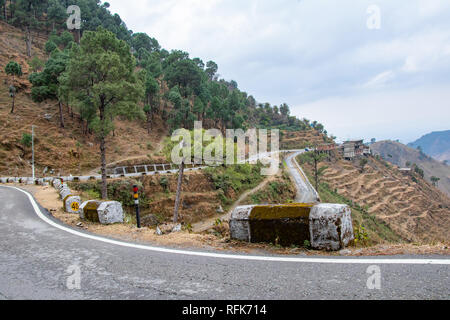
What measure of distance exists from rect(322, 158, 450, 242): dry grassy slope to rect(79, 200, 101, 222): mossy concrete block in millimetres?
44413

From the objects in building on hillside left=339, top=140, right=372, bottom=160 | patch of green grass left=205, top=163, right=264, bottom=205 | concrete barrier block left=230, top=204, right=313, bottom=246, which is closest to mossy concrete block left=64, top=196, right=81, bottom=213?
concrete barrier block left=230, top=204, right=313, bottom=246

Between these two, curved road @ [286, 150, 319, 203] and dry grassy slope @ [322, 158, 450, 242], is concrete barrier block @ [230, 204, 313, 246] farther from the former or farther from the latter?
dry grassy slope @ [322, 158, 450, 242]

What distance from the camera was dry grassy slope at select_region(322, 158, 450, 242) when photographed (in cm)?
4584

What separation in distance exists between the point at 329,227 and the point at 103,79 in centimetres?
1926

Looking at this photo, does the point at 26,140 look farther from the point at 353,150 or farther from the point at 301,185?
the point at 353,150

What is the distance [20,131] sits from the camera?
35.7 metres

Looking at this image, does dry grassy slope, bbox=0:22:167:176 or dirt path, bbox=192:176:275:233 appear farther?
dry grassy slope, bbox=0:22:167:176

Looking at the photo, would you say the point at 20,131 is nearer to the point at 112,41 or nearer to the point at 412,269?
the point at 112,41

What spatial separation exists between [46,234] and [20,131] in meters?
36.4

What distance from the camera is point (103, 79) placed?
63.4 feet

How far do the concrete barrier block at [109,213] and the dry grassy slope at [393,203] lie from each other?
144 ft

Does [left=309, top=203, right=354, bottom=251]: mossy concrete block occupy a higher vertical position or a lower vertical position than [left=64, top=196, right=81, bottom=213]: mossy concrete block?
higher

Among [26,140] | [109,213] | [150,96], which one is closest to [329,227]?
[109,213]

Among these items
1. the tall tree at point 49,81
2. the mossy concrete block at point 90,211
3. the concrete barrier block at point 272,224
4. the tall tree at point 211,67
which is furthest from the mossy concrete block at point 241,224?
the tall tree at point 211,67
